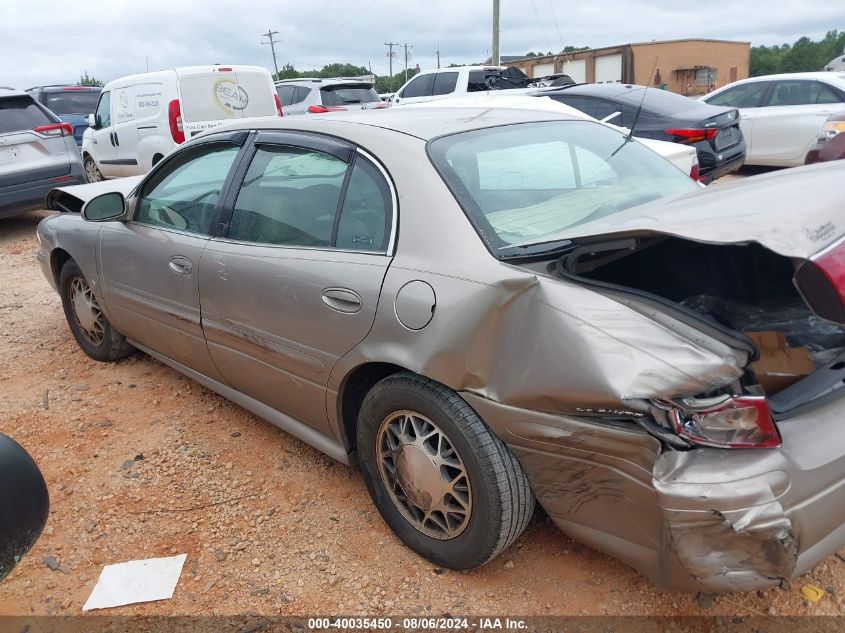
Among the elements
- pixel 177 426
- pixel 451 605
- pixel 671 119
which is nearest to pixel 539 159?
pixel 451 605

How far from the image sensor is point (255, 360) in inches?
118

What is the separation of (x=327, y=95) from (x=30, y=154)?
23.2 feet

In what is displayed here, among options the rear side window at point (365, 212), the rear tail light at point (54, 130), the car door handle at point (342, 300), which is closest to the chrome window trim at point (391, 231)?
the rear side window at point (365, 212)

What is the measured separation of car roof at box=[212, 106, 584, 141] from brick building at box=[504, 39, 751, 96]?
20.8 m

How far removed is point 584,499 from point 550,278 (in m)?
0.67

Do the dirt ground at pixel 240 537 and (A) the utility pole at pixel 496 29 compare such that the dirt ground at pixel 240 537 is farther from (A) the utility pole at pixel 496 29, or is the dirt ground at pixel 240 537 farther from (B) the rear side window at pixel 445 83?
(A) the utility pole at pixel 496 29

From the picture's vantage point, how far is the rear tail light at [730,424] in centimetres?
179

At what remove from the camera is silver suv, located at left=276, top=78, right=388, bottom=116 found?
554 inches

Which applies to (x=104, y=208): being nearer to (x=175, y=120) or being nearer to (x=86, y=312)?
(x=86, y=312)

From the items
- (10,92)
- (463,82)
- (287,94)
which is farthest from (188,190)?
(287,94)

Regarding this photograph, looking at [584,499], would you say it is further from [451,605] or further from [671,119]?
[671,119]

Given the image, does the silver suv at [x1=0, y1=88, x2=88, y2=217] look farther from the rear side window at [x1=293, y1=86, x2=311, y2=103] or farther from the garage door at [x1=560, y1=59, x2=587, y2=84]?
the garage door at [x1=560, y1=59, x2=587, y2=84]

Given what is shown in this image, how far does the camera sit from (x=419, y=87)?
14484mm

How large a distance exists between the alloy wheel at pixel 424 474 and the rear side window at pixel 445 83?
12265mm
